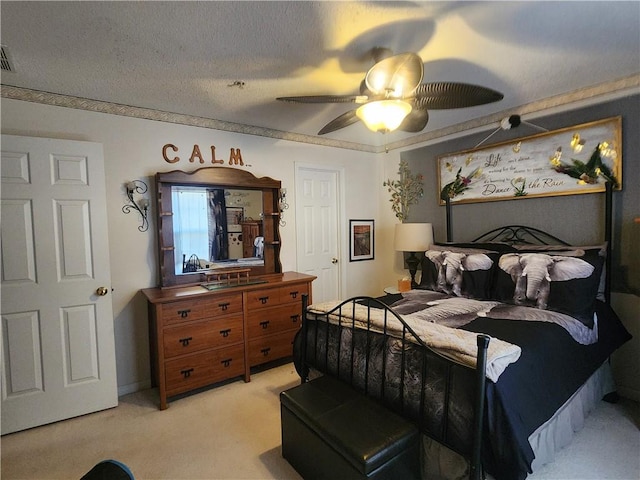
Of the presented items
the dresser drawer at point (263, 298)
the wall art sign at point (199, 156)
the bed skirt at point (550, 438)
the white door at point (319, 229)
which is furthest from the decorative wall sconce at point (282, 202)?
the bed skirt at point (550, 438)

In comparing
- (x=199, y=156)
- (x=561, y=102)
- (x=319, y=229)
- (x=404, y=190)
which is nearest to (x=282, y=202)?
(x=319, y=229)

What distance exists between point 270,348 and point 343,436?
1694 millimetres

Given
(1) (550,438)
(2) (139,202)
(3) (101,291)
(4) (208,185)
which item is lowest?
(1) (550,438)

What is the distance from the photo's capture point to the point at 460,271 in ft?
9.36

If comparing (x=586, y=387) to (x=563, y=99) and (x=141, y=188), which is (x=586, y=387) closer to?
(x=563, y=99)

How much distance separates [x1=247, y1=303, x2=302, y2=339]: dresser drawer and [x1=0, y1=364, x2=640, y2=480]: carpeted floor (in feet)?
1.85

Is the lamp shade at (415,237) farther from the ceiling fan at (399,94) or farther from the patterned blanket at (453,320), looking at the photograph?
the ceiling fan at (399,94)

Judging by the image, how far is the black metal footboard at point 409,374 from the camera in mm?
1420

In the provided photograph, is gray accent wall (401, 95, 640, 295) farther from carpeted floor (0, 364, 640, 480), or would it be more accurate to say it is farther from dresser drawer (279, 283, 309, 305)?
dresser drawer (279, 283, 309, 305)

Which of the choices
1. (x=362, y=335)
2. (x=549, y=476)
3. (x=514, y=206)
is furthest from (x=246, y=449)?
(x=514, y=206)

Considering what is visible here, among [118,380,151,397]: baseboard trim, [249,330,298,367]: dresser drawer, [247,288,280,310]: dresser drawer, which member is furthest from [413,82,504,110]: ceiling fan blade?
[118,380,151,397]: baseboard trim

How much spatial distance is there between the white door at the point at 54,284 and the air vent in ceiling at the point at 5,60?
44 centimetres

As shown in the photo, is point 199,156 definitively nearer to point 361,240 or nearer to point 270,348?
point 270,348

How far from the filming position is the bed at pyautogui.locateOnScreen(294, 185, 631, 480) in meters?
1.42
